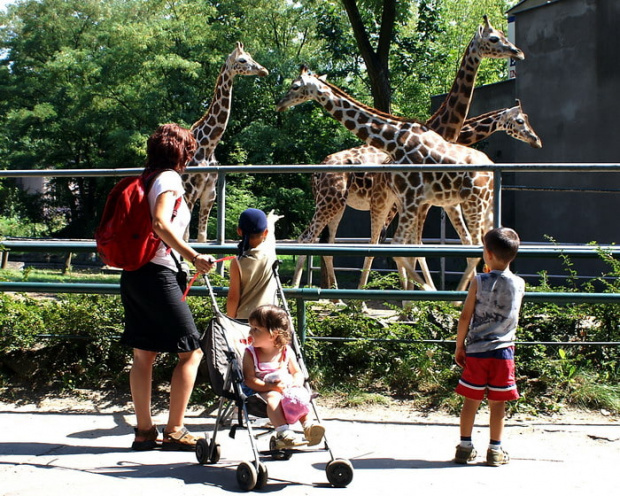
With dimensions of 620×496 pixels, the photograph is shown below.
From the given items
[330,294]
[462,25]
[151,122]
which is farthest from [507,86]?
[462,25]

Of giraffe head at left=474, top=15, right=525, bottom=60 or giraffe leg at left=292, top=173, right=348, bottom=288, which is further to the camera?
giraffe leg at left=292, top=173, right=348, bottom=288

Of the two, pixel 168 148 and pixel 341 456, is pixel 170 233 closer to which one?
pixel 168 148

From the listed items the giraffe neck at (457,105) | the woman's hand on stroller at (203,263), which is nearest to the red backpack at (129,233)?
the woman's hand on stroller at (203,263)

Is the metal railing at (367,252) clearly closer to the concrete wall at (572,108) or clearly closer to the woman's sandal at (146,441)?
the woman's sandal at (146,441)

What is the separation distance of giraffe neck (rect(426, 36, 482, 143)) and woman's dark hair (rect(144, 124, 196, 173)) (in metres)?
5.59

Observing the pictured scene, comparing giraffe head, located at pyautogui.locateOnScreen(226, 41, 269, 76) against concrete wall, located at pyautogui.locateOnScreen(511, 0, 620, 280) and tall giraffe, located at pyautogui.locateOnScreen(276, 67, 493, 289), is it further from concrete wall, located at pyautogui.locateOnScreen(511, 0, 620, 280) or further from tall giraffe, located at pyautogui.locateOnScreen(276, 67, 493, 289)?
concrete wall, located at pyautogui.locateOnScreen(511, 0, 620, 280)

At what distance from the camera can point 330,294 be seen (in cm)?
588

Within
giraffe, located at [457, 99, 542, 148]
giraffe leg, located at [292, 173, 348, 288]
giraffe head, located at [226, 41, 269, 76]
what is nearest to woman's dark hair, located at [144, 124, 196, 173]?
giraffe, located at [457, 99, 542, 148]

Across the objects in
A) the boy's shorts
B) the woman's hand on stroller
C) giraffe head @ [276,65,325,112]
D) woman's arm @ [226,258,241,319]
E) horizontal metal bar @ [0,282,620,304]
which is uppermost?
giraffe head @ [276,65,325,112]

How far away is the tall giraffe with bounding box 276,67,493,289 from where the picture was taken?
8297mm

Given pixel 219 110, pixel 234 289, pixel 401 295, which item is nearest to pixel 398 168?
pixel 401 295

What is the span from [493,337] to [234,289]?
1.53m

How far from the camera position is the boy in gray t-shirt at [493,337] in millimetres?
4527

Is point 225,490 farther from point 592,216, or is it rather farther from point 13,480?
point 592,216
